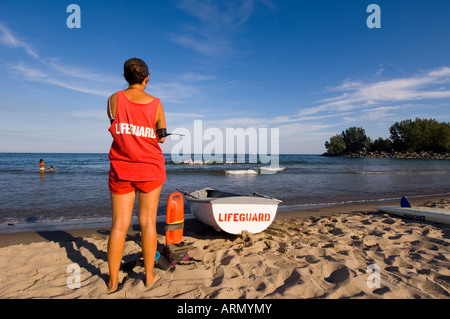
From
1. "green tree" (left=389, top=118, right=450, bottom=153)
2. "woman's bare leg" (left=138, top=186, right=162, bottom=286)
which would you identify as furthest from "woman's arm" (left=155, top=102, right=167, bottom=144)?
"green tree" (left=389, top=118, right=450, bottom=153)

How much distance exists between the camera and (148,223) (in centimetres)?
246

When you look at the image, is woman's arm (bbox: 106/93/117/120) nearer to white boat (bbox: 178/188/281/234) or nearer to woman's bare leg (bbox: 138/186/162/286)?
woman's bare leg (bbox: 138/186/162/286)

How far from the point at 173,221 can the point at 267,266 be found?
1.41 meters

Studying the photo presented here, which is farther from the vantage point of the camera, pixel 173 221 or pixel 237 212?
pixel 237 212

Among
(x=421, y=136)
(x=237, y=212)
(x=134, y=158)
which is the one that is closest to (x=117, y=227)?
(x=134, y=158)

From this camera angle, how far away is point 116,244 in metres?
2.37

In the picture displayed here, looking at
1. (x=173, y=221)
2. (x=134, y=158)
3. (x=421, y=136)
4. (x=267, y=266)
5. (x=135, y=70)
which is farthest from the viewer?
(x=421, y=136)

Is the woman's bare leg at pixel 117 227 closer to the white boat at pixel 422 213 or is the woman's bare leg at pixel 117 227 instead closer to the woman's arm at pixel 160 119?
the woman's arm at pixel 160 119

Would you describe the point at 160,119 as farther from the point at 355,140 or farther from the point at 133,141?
the point at 355,140

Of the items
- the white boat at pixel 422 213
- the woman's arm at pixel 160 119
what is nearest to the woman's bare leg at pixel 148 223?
the woman's arm at pixel 160 119

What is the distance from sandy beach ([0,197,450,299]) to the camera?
2.43 meters
